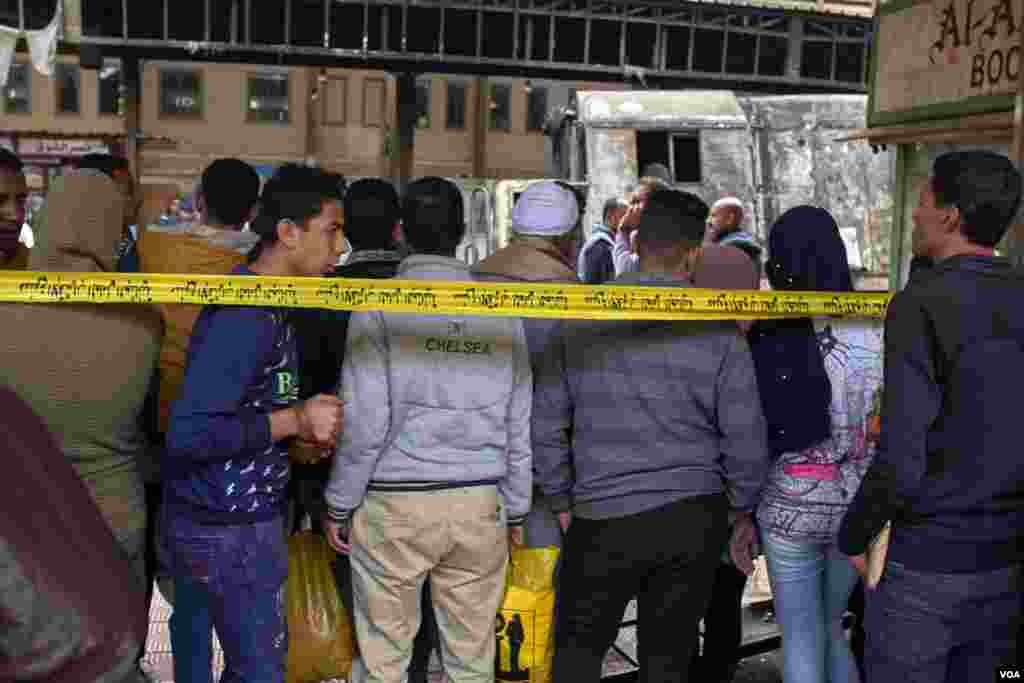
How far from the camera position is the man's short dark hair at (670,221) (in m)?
3.59

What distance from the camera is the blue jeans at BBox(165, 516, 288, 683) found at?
329cm

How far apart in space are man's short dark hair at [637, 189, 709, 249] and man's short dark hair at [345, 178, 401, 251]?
1114mm

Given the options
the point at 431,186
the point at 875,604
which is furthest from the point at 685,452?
the point at 431,186

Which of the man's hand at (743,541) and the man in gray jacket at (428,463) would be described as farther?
the man's hand at (743,541)

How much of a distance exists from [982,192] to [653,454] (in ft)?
3.99

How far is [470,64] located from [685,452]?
47.8 ft

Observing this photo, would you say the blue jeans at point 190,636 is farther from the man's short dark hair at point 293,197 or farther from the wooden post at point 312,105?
the wooden post at point 312,105

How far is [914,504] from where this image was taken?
3.07m

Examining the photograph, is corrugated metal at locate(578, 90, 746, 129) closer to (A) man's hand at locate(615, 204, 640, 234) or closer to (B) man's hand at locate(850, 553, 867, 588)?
(A) man's hand at locate(615, 204, 640, 234)

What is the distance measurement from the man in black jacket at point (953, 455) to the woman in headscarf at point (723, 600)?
4.43 feet

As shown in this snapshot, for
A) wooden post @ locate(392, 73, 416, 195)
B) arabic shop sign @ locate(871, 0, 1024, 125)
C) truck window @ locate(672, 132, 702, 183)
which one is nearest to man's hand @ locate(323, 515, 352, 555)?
arabic shop sign @ locate(871, 0, 1024, 125)

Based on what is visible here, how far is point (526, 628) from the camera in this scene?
3832 mm

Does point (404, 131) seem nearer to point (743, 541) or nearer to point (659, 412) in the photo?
point (743, 541)

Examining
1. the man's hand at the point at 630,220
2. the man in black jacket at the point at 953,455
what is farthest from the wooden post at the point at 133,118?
the man in black jacket at the point at 953,455
